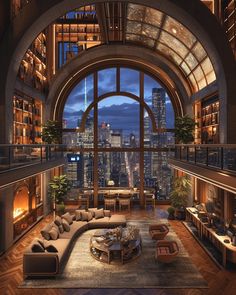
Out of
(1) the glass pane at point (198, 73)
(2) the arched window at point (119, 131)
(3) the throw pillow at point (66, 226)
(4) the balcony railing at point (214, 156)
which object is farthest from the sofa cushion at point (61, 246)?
(1) the glass pane at point (198, 73)

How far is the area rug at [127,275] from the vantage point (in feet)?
24.2

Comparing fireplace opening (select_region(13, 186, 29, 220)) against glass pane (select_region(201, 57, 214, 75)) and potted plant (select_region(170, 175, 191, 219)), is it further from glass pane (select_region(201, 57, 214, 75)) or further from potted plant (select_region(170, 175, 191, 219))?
glass pane (select_region(201, 57, 214, 75))

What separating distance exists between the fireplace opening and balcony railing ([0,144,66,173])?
205 centimetres

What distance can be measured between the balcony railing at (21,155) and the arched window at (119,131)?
192 inches

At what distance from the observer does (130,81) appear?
670 inches

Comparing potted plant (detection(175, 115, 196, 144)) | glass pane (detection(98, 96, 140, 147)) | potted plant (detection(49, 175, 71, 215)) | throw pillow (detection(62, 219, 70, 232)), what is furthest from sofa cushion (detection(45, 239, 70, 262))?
glass pane (detection(98, 96, 140, 147))

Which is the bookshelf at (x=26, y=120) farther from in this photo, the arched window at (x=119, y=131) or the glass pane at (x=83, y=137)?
the arched window at (x=119, y=131)

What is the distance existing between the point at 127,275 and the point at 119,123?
1080 cm

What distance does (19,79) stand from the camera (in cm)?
1161

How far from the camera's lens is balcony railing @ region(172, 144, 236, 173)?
6.94 metres

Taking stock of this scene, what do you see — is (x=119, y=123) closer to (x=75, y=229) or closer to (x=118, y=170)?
(x=118, y=170)

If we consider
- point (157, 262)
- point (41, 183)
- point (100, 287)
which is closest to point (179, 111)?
point (41, 183)

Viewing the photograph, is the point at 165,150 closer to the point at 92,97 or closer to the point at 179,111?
the point at 179,111

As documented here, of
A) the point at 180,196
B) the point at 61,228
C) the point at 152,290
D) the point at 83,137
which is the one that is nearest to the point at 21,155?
the point at 61,228
